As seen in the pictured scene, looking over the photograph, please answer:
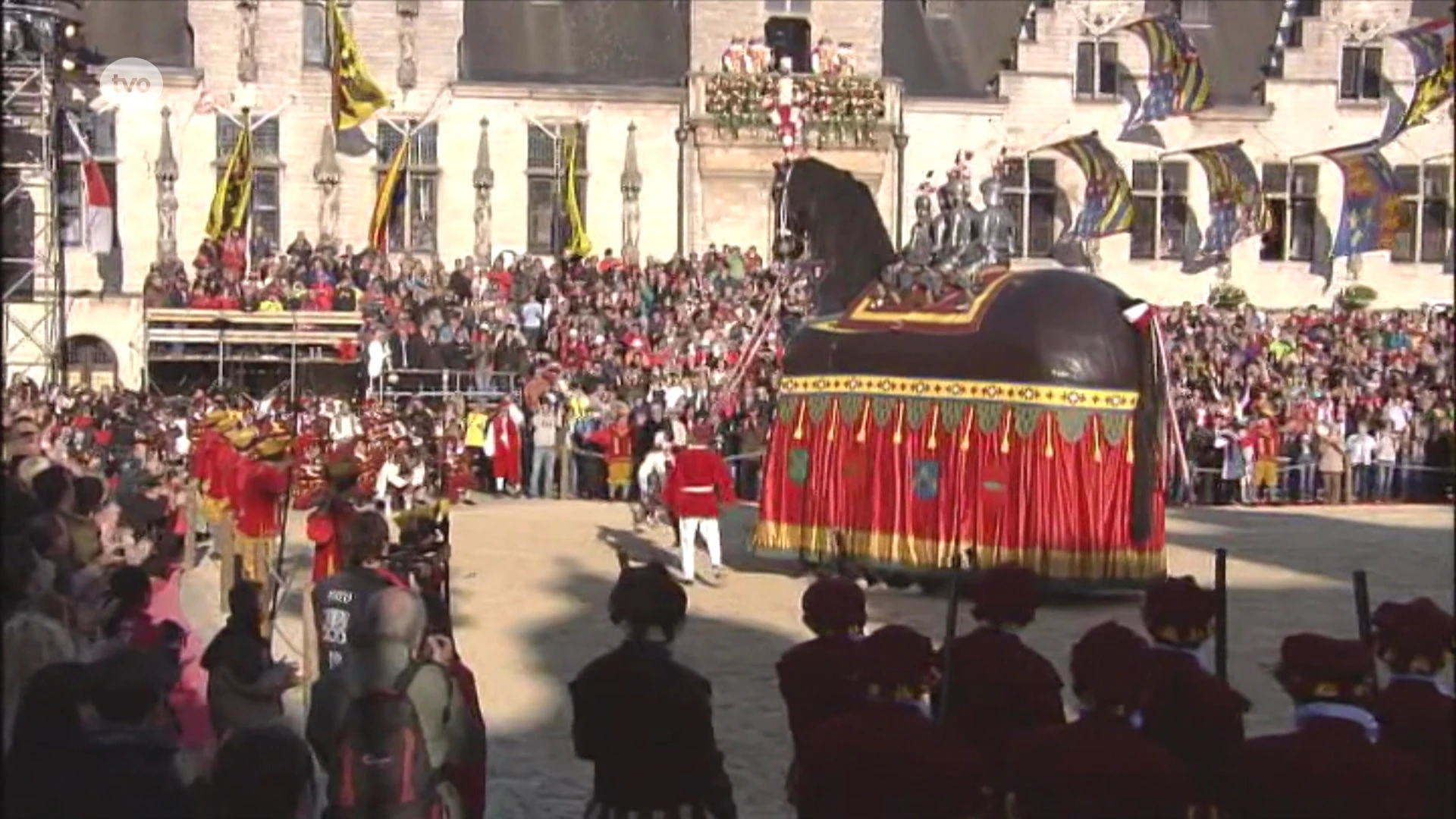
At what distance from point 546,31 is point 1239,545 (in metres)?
21.5

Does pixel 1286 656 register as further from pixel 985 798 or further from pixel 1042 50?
pixel 1042 50

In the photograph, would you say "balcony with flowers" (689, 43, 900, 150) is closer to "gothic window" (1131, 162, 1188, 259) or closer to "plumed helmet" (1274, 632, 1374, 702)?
"gothic window" (1131, 162, 1188, 259)

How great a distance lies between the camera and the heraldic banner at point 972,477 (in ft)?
52.8

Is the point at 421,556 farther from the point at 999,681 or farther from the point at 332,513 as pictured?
the point at 999,681

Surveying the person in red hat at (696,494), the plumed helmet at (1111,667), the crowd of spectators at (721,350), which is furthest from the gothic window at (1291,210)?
the plumed helmet at (1111,667)

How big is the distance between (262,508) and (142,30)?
25.5 m

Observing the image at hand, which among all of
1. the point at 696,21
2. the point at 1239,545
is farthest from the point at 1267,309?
the point at 1239,545

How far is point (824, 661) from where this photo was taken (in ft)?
24.1

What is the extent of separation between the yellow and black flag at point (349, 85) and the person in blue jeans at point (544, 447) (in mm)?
9540

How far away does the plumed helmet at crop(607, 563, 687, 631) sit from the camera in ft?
21.8

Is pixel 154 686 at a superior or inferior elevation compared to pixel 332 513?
superior

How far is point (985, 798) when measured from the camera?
20.1 feet

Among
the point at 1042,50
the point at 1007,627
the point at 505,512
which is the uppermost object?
the point at 1042,50

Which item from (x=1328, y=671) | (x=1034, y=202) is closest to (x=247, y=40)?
(x=1034, y=202)
